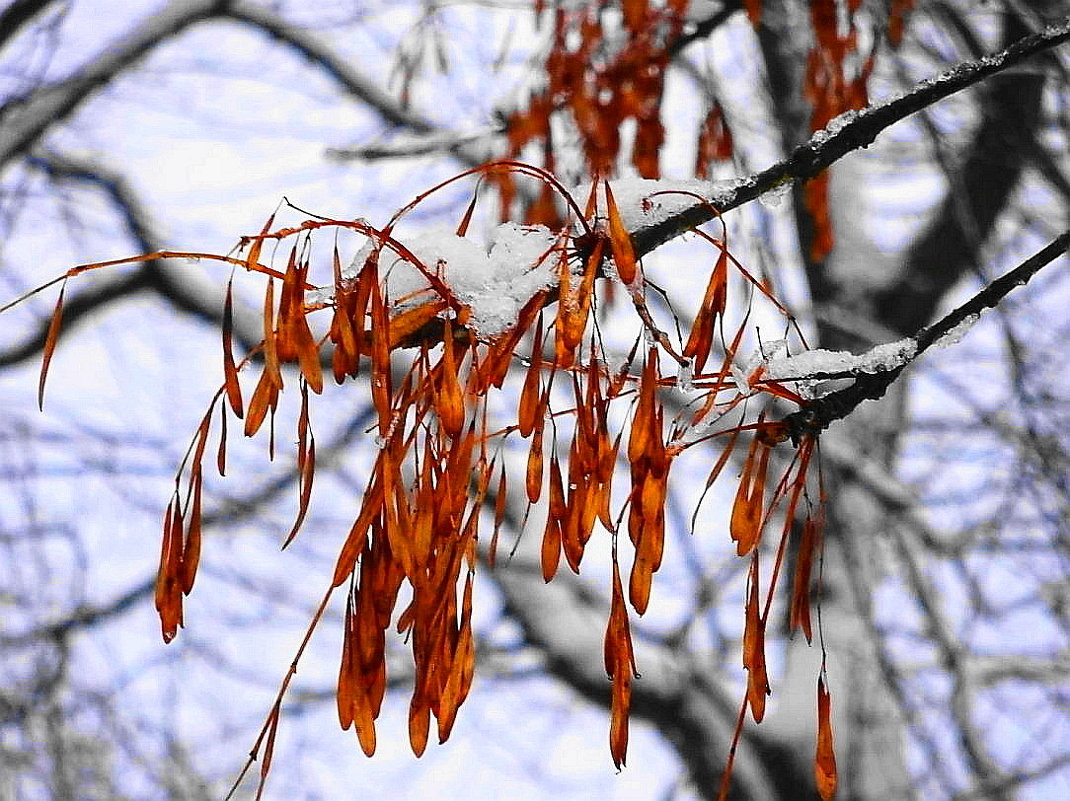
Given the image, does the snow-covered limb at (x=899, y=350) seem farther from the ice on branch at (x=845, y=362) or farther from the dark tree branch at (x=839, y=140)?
the dark tree branch at (x=839, y=140)

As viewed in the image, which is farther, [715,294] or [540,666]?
[540,666]

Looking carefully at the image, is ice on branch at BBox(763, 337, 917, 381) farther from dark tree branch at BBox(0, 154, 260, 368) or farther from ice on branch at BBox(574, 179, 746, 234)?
dark tree branch at BBox(0, 154, 260, 368)

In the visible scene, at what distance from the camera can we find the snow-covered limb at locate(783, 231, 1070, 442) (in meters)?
0.91

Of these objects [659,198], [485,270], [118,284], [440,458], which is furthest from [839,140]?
[118,284]

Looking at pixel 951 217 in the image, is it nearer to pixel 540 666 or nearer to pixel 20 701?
pixel 540 666

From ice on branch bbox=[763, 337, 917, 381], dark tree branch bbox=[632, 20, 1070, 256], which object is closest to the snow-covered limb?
ice on branch bbox=[763, 337, 917, 381]

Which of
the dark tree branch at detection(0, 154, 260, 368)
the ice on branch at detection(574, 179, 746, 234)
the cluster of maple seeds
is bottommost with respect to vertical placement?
the cluster of maple seeds

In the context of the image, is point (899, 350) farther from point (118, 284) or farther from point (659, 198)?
point (118, 284)

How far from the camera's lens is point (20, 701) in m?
3.22

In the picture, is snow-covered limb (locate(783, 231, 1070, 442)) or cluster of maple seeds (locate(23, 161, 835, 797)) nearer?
cluster of maple seeds (locate(23, 161, 835, 797))

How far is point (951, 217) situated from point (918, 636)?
141cm

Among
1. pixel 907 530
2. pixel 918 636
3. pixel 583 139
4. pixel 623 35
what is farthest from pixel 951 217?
pixel 583 139

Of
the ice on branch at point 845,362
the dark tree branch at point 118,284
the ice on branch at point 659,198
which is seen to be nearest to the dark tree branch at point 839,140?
the ice on branch at point 659,198

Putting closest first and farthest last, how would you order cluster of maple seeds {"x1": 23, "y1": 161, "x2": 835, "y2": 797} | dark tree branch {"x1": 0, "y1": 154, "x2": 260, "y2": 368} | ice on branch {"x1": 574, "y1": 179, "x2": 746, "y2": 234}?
1. cluster of maple seeds {"x1": 23, "y1": 161, "x2": 835, "y2": 797}
2. ice on branch {"x1": 574, "y1": 179, "x2": 746, "y2": 234}
3. dark tree branch {"x1": 0, "y1": 154, "x2": 260, "y2": 368}
